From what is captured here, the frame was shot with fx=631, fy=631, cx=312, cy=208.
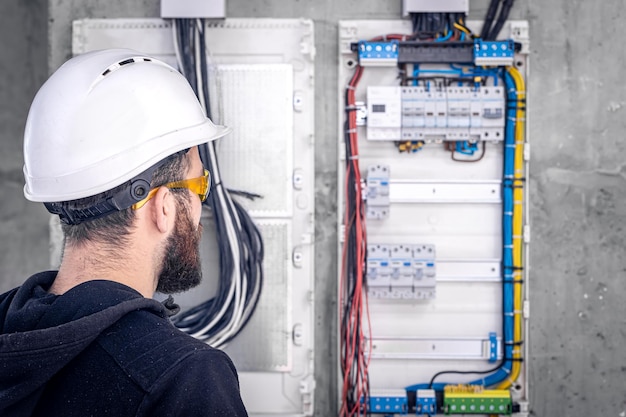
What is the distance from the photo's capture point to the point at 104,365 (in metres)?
1.02

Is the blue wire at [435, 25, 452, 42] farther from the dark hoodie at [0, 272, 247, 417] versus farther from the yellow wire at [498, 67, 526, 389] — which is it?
the dark hoodie at [0, 272, 247, 417]

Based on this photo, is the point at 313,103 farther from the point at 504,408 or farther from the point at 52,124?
the point at 52,124

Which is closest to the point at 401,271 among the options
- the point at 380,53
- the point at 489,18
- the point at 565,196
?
the point at 565,196

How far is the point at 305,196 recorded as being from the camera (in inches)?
126

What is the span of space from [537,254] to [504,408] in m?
0.79

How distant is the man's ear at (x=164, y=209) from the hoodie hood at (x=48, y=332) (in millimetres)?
236

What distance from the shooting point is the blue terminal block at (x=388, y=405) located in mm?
3105

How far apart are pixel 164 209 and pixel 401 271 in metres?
1.97

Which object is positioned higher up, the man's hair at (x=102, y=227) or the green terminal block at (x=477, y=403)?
the man's hair at (x=102, y=227)

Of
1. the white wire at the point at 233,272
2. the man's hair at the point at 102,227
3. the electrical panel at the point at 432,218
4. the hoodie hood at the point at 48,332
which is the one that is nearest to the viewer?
the hoodie hood at the point at 48,332

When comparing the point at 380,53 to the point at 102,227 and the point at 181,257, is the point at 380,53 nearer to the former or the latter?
Result: the point at 181,257

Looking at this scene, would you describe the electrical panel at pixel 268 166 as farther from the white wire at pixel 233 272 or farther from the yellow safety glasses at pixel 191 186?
the yellow safety glasses at pixel 191 186

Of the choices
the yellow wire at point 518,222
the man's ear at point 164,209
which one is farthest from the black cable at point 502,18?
the man's ear at point 164,209

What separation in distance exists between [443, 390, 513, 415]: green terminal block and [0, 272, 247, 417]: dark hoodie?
229cm
